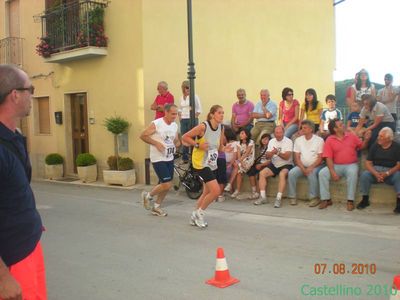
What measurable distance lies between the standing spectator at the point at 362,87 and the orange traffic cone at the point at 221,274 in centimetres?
650

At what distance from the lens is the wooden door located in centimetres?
1441

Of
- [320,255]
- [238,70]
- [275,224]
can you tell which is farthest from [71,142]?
[320,255]

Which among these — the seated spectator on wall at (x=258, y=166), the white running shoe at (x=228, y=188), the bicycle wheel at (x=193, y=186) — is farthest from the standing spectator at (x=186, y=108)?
the seated spectator on wall at (x=258, y=166)

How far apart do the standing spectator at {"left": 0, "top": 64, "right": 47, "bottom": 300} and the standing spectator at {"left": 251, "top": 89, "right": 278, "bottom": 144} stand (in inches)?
332

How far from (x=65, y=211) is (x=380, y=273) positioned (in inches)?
250

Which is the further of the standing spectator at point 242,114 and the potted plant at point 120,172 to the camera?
the potted plant at point 120,172

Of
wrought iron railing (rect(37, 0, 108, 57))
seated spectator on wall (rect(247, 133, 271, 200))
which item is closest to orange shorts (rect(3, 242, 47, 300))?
seated spectator on wall (rect(247, 133, 271, 200))

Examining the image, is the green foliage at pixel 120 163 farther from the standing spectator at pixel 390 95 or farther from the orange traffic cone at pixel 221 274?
the orange traffic cone at pixel 221 274

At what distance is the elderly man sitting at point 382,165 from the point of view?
7.87m

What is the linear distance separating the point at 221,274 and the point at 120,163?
801 centimetres

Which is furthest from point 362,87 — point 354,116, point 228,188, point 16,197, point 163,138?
point 16,197

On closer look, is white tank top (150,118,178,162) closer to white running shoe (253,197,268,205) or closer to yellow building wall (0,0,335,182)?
white running shoe (253,197,268,205)

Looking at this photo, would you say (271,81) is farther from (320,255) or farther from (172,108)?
(320,255)

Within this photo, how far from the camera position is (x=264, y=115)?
Answer: 10844 millimetres
